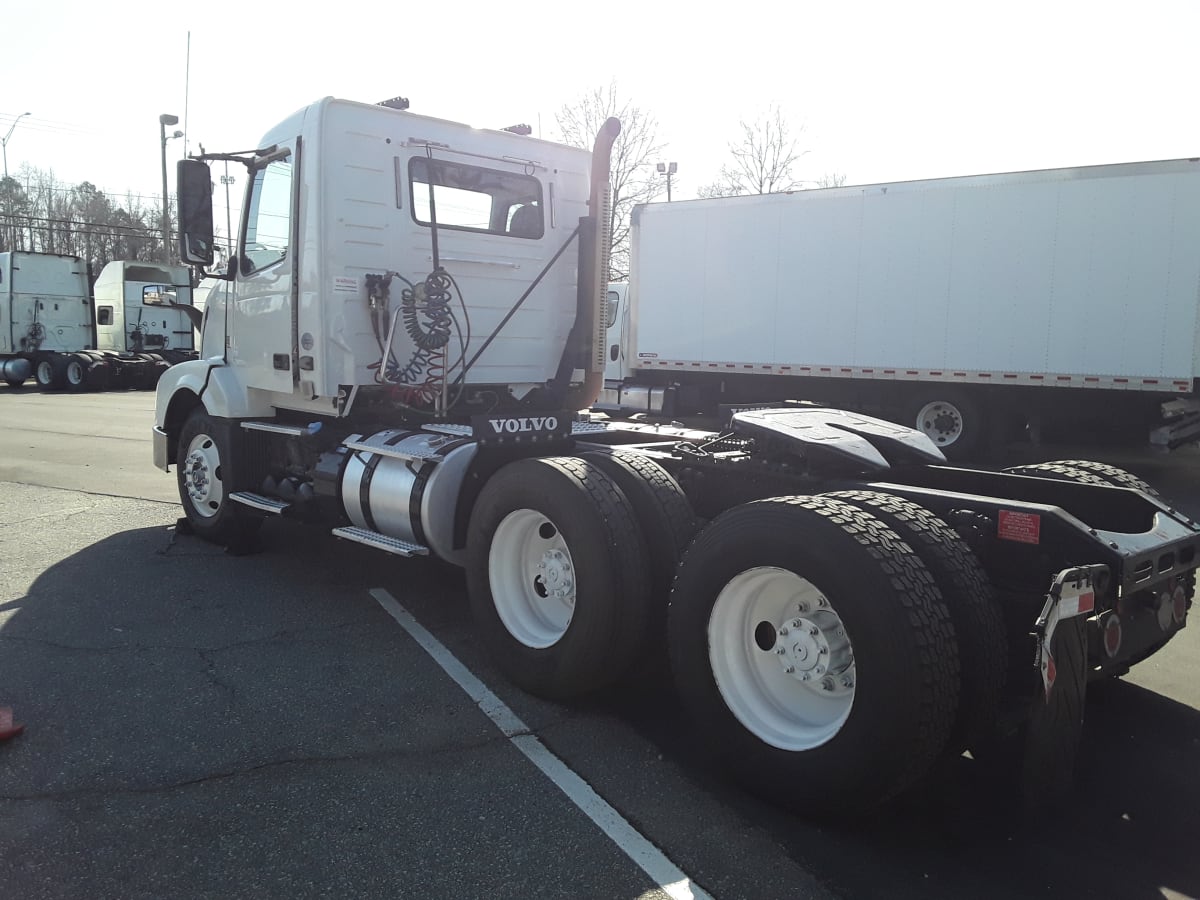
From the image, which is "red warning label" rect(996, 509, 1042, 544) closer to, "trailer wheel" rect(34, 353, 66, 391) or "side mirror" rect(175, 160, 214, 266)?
"side mirror" rect(175, 160, 214, 266)

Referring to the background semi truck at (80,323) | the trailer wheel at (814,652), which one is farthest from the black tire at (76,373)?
the trailer wheel at (814,652)

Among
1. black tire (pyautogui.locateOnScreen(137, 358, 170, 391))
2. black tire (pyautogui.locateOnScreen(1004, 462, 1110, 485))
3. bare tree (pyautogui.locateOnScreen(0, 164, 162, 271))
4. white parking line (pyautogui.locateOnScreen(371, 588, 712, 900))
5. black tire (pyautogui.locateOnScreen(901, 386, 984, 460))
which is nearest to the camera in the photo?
white parking line (pyautogui.locateOnScreen(371, 588, 712, 900))

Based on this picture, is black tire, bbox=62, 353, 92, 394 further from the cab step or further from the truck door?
the cab step

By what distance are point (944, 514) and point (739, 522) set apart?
0.80 m

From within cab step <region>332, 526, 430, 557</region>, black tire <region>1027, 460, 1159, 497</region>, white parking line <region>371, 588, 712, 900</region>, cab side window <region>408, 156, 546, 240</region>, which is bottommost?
white parking line <region>371, 588, 712, 900</region>

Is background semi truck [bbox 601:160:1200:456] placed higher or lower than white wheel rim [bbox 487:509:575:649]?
higher

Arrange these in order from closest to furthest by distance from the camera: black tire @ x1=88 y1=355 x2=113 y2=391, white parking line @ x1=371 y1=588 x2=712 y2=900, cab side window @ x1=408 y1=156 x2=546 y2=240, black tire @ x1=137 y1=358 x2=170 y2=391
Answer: white parking line @ x1=371 y1=588 x2=712 y2=900 → cab side window @ x1=408 y1=156 x2=546 y2=240 → black tire @ x1=88 y1=355 x2=113 y2=391 → black tire @ x1=137 y1=358 x2=170 y2=391

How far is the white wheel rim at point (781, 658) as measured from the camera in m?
3.24

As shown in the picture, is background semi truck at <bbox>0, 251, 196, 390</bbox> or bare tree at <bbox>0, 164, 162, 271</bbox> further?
bare tree at <bbox>0, 164, 162, 271</bbox>

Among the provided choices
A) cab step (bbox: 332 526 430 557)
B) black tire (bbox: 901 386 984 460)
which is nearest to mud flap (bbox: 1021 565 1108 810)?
cab step (bbox: 332 526 430 557)

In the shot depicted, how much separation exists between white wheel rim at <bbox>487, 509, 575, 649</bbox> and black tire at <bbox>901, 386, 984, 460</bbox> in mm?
9723

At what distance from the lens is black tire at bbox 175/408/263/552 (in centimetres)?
686

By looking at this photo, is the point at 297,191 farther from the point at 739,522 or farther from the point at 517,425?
the point at 739,522

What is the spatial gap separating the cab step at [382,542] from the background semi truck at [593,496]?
0.10ft
